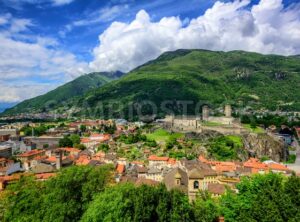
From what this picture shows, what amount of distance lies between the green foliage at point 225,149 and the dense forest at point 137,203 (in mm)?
36612

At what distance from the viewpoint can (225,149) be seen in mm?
61625

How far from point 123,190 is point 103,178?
4795 millimetres

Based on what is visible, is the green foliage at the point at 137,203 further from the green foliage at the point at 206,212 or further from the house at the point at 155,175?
the house at the point at 155,175

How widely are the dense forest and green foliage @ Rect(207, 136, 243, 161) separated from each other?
120 feet

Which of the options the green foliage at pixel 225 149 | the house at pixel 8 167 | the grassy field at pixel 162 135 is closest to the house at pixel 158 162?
the green foliage at pixel 225 149

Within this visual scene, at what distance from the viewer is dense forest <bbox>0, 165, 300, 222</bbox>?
1942cm

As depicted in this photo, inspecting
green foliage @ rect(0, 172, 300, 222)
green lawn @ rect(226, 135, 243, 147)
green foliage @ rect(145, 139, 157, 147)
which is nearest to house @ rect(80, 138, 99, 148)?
green foliage @ rect(145, 139, 157, 147)

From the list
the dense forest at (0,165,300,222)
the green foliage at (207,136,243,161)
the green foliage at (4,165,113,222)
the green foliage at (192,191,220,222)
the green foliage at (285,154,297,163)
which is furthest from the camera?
the green foliage at (285,154,297,163)

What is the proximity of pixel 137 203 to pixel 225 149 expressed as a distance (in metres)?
44.9

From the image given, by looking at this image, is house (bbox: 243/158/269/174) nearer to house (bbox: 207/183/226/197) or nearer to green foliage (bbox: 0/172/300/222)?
house (bbox: 207/183/226/197)

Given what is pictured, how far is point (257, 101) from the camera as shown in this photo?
17938cm

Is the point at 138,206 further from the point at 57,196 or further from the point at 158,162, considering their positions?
the point at 158,162

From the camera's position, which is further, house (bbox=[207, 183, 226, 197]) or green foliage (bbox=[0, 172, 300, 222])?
house (bbox=[207, 183, 226, 197])

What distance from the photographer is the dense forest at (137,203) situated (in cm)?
1942
